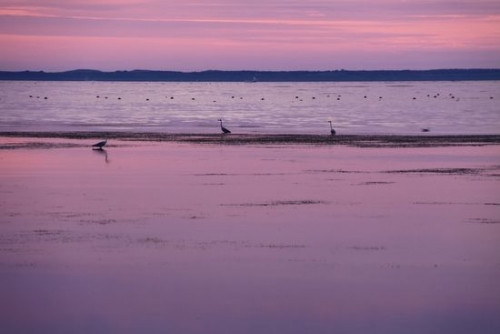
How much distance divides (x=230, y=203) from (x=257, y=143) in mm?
15860

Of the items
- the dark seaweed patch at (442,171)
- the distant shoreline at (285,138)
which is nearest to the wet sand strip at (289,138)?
the distant shoreline at (285,138)

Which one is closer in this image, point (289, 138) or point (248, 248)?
point (248, 248)

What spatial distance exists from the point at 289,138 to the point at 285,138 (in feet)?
0.55

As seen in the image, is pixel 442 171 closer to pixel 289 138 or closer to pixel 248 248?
pixel 248 248

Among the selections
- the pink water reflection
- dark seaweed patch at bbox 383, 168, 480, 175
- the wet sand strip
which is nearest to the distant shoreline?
the wet sand strip

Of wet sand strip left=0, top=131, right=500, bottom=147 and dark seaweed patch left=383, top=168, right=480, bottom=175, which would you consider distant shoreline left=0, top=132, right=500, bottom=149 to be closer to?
wet sand strip left=0, top=131, right=500, bottom=147

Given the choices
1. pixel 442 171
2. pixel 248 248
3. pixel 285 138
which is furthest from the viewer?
pixel 285 138

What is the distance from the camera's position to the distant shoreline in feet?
119

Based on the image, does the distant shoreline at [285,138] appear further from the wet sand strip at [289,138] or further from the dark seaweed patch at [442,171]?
the dark seaweed patch at [442,171]

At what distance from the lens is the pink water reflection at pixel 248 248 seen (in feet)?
39.2

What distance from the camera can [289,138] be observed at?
38.7 metres

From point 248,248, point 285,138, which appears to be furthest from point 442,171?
point 285,138

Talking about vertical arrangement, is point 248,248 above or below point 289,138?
above

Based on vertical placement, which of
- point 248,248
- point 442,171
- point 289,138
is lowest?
point 289,138
